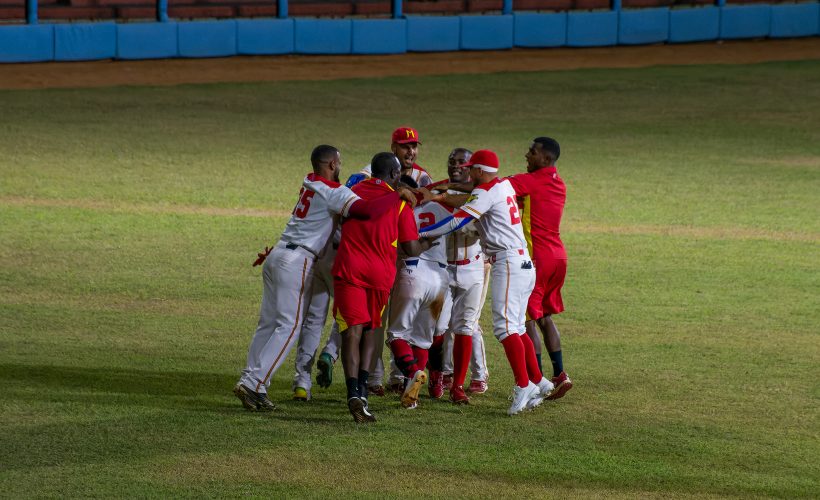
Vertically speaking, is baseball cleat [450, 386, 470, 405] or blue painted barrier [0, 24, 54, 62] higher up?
blue painted barrier [0, 24, 54, 62]

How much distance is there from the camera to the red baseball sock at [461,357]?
845 cm

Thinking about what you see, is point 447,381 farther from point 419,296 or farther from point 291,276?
point 291,276

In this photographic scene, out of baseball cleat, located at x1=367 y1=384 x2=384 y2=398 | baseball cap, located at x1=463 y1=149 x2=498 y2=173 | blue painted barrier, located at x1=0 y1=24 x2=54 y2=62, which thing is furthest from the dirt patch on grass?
baseball cap, located at x1=463 y1=149 x2=498 y2=173

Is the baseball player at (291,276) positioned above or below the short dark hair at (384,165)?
below

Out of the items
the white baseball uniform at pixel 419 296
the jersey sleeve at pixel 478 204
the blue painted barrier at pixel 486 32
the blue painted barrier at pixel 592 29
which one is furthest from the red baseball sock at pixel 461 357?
the blue painted barrier at pixel 592 29

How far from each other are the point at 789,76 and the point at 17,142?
1839 centimetres

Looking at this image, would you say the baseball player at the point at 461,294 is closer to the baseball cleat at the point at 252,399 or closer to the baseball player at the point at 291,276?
the baseball player at the point at 291,276

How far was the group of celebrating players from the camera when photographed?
8.03 metres

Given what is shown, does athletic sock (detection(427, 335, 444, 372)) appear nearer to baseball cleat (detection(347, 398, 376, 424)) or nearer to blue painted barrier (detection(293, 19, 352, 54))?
baseball cleat (detection(347, 398, 376, 424))

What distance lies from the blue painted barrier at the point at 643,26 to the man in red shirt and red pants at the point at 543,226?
25.1m

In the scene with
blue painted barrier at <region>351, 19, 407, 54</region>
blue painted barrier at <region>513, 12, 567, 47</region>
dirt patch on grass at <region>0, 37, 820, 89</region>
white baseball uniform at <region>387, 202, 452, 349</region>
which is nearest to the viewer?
white baseball uniform at <region>387, 202, 452, 349</region>

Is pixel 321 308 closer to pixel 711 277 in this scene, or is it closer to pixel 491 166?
pixel 491 166

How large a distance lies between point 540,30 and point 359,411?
25.1m

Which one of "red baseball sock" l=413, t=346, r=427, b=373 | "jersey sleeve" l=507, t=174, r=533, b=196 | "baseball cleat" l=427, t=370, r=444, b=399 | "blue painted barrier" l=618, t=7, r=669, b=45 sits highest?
"blue painted barrier" l=618, t=7, r=669, b=45
